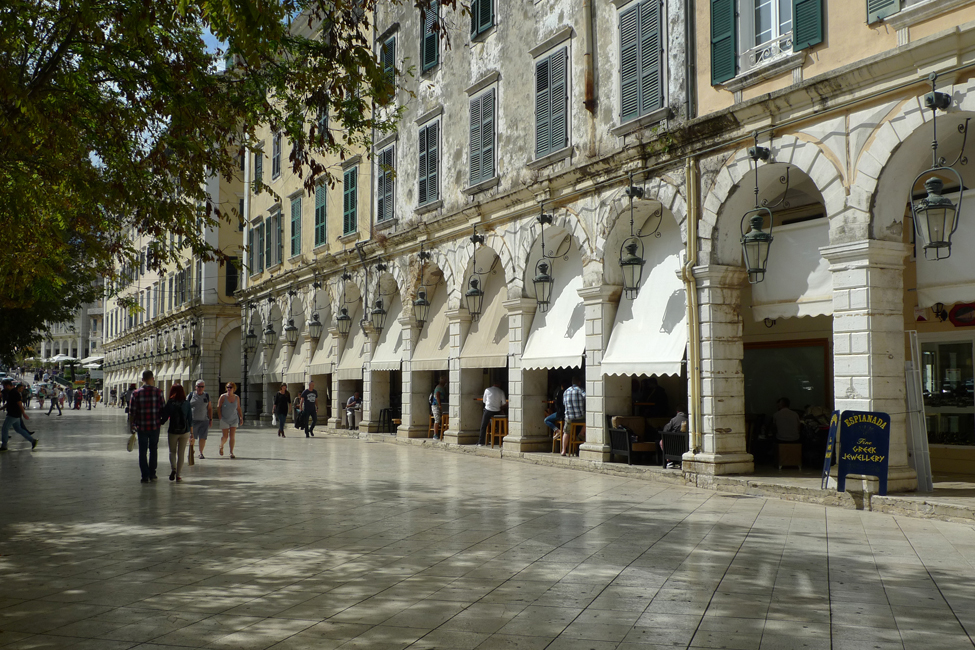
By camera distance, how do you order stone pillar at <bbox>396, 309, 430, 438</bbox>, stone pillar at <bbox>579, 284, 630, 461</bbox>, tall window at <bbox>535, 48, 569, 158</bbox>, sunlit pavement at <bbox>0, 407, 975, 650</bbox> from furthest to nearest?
stone pillar at <bbox>396, 309, 430, 438</bbox> < tall window at <bbox>535, 48, 569, 158</bbox> < stone pillar at <bbox>579, 284, 630, 461</bbox> < sunlit pavement at <bbox>0, 407, 975, 650</bbox>

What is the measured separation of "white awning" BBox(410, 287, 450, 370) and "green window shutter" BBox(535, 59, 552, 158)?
5555 millimetres

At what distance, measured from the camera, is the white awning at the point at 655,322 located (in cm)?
1383

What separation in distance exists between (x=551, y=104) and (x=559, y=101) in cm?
26

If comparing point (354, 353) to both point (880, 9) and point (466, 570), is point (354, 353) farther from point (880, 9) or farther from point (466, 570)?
point (466, 570)

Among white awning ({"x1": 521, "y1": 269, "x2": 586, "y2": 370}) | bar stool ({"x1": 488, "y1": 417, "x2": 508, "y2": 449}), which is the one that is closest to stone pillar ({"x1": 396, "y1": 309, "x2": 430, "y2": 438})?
bar stool ({"x1": 488, "y1": 417, "x2": 508, "y2": 449})

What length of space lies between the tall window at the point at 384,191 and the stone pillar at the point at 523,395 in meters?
6.68

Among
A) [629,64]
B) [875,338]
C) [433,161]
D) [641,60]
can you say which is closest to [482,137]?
[433,161]

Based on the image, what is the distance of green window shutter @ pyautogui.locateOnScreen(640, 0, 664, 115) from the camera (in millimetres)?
13961

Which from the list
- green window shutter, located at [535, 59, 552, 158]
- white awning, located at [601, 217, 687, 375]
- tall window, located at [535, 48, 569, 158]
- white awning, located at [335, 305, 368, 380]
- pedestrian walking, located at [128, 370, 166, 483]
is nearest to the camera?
pedestrian walking, located at [128, 370, 166, 483]

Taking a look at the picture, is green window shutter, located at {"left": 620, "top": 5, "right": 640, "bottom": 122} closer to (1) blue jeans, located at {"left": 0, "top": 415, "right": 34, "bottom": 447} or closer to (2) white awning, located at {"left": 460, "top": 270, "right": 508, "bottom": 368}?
(2) white awning, located at {"left": 460, "top": 270, "right": 508, "bottom": 368}

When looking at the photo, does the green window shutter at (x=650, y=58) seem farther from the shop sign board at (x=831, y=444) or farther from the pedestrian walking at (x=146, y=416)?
the pedestrian walking at (x=146, y=416)

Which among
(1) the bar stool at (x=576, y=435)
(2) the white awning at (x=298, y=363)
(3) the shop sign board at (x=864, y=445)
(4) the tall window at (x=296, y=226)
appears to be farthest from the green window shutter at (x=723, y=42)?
(4) the tall window at (x=296, y=226)

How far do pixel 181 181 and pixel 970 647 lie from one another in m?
8.30

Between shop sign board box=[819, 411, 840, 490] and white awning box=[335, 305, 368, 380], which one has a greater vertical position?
white awning box=[335, 305, 368, 380]
